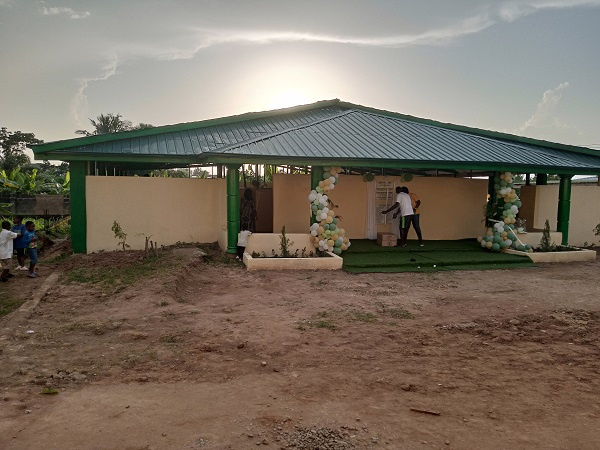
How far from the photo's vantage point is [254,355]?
4898 millimetres

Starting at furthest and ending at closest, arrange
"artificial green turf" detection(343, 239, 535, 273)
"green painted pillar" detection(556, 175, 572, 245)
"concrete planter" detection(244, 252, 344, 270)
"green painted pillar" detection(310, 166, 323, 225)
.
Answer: "green painted pillar" detection(556, 175, 572, 245)
"green painted pillar" detection(310, 166, 323, 225)
"artificial green turf" detection(343, 239, 535, 273)
"concrete planter" detection(244, 252, 344, 270)

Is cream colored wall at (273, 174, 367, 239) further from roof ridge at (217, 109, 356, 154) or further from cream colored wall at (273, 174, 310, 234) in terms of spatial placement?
roof ridge at (217, 109, 356, 154)

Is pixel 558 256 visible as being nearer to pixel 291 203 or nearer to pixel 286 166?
pixel 291 203

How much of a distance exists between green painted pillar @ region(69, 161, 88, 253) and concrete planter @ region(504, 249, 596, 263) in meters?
11.2

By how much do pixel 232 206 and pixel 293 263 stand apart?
206 centimetres

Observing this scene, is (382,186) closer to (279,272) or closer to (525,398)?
(279,272)

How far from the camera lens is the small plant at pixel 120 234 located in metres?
10.6

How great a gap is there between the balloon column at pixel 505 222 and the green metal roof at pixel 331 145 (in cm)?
59

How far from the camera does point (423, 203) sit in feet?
45.3

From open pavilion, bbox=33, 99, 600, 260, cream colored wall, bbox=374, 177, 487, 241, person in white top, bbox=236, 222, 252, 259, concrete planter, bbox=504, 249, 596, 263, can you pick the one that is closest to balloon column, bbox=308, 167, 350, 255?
open pavilion, bbox=33, 99, 600, 260

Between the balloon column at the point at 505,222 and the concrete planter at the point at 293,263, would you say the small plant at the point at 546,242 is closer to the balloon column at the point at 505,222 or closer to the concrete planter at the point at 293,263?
the balloon column at the point at 505,222

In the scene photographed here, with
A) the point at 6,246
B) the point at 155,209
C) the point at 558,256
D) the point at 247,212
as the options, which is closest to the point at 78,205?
the point at 155,209

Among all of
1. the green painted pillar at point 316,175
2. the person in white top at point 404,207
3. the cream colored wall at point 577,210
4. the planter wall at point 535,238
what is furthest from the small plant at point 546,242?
the green painted pillar at point 316,175

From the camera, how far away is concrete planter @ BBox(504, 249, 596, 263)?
11.6m
